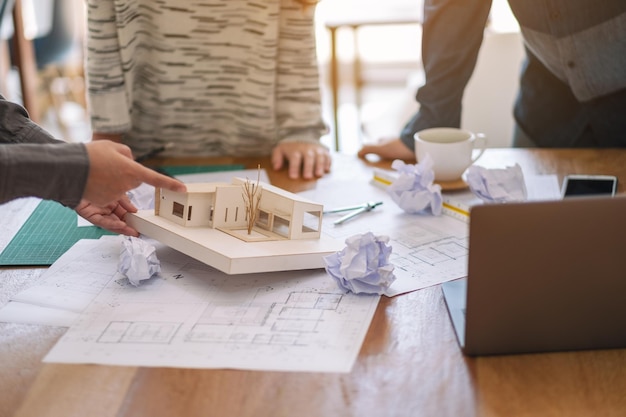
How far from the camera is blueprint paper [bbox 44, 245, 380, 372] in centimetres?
85

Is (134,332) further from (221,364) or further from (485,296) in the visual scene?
(485,296)

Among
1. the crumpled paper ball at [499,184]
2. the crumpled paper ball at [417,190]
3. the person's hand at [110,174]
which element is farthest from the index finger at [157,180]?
the crumpled paper ball at [499,184]

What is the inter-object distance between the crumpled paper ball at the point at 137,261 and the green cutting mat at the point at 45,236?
5.8 inches

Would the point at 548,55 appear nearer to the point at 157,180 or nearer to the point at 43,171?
the point at 157,180

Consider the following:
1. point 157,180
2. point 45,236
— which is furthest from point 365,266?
point 45,236

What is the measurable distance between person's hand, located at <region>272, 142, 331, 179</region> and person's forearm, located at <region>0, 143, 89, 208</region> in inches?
23.5

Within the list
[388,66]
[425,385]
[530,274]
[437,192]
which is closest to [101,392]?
[425,385]

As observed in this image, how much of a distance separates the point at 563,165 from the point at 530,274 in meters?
0.70

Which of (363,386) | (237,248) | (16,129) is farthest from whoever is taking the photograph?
(16,129)

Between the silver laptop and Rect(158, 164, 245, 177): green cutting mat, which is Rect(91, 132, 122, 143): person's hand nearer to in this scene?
Rect(158, 164, 245, 177): green cutting mat

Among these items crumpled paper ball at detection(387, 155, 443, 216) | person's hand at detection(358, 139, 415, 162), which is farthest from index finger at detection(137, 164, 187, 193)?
person's hand at detection(358, 139, 415, 162)

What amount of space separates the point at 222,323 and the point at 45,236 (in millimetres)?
428

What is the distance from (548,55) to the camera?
156 centimetres

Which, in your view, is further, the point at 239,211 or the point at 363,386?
the point at 239,211
